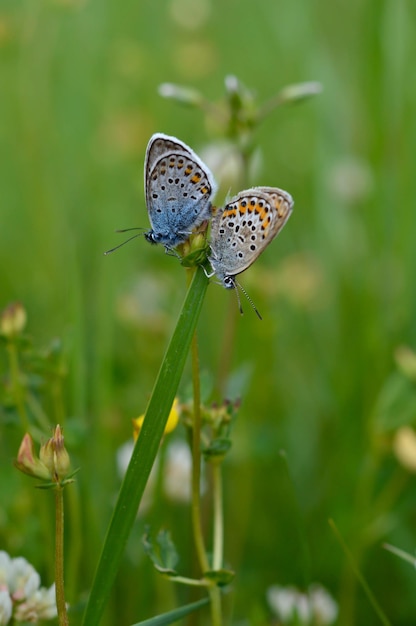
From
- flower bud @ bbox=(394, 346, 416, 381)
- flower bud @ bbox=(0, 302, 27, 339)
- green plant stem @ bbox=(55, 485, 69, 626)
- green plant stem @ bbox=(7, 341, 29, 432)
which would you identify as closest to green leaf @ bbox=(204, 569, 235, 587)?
green plant stem @ bbox=(55, 485, 69, 626)

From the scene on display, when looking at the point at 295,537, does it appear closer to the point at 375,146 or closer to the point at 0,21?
the point at 375,146

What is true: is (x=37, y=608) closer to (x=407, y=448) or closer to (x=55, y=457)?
(x=55, y=457)

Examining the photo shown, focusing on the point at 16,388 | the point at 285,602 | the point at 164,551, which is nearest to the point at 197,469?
the point at 164,551

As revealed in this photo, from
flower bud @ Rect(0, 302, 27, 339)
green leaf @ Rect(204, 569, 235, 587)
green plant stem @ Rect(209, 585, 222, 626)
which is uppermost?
flower bud @ Rect(0, 302, 27, 339)

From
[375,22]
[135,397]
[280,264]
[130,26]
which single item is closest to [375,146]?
[375,22]

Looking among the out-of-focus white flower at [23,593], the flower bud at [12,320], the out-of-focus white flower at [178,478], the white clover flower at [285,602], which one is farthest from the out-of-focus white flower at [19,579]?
the out-of-focus white flower at [178,478]

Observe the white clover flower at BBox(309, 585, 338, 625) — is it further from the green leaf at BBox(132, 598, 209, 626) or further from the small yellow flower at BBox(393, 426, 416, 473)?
the green leaf at BBox(132, 598, 209, 626)
